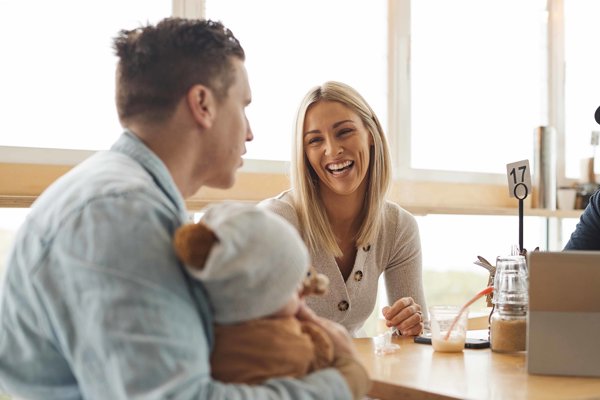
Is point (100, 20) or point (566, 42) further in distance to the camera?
point (566, 42)

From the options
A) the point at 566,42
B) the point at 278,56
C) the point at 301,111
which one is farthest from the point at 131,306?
the point at 566,42

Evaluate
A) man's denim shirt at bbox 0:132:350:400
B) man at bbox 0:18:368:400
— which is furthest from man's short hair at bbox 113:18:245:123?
man's denim shirt at bbox 0:132:350:400

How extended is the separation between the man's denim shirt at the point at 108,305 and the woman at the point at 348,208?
1.47m

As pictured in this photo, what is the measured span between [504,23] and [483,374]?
3315mm

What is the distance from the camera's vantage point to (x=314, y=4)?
3.76m

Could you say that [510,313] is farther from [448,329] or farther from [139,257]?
[139,257]

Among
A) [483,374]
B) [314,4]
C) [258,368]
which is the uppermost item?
[314,4]

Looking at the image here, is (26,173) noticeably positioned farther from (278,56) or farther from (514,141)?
(514,141)

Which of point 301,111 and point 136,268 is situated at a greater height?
point 301,111

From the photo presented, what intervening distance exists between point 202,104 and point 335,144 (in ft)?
4.86

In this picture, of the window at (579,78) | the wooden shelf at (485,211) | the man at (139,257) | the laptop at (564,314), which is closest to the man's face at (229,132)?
the man at (139,257)

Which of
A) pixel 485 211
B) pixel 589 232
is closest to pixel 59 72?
pixel 589 232

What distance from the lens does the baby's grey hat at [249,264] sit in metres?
1.08

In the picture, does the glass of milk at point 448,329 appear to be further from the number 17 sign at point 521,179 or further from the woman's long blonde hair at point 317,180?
the woman's long blonde hair at point 317,180
